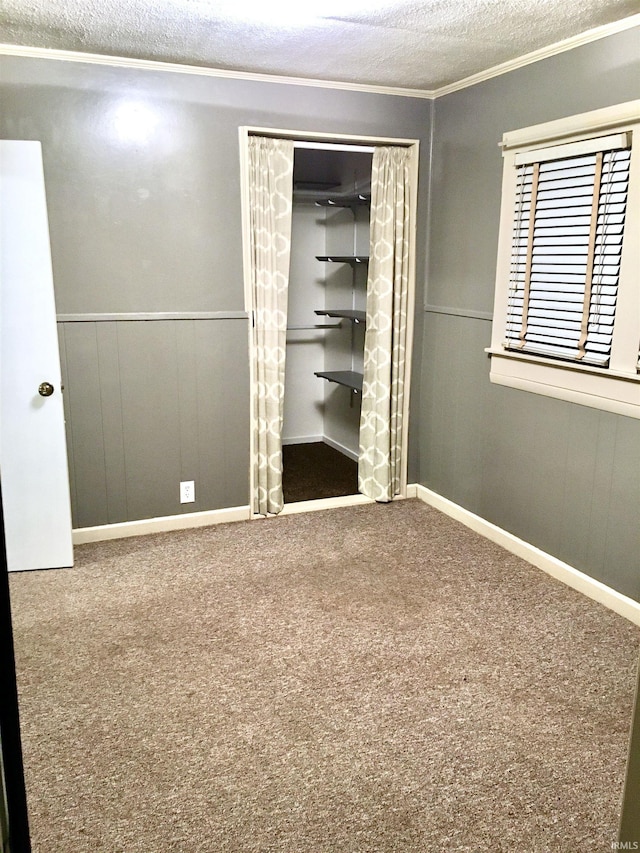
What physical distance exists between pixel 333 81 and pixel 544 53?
3.57 ft

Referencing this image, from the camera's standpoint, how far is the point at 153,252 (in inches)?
139

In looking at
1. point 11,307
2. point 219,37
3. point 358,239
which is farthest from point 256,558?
point 358,239

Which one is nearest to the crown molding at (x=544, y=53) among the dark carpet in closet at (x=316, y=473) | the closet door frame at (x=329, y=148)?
the closet door frame at (x=329, y=148)

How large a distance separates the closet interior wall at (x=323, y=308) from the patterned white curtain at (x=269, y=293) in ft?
4.21

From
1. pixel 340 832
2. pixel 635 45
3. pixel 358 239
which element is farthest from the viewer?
pixel 358 239

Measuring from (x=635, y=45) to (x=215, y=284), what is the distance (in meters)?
2.16

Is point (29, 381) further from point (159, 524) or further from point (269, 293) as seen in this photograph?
point (269, 293)

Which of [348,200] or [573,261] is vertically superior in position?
[348,200]

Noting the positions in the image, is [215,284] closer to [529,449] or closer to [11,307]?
[11,307]

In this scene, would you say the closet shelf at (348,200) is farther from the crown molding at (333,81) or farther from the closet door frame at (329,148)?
the crown molding at (333,81)

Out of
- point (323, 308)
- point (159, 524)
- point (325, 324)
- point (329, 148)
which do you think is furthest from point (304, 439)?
point (329, 148)

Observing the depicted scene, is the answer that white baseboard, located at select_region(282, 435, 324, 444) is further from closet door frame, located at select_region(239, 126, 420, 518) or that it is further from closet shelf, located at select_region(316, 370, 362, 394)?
closet door frame, located at select_region(239, 126, 420, 518)

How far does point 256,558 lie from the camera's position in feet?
11.3

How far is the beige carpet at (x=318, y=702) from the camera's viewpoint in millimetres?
1867
